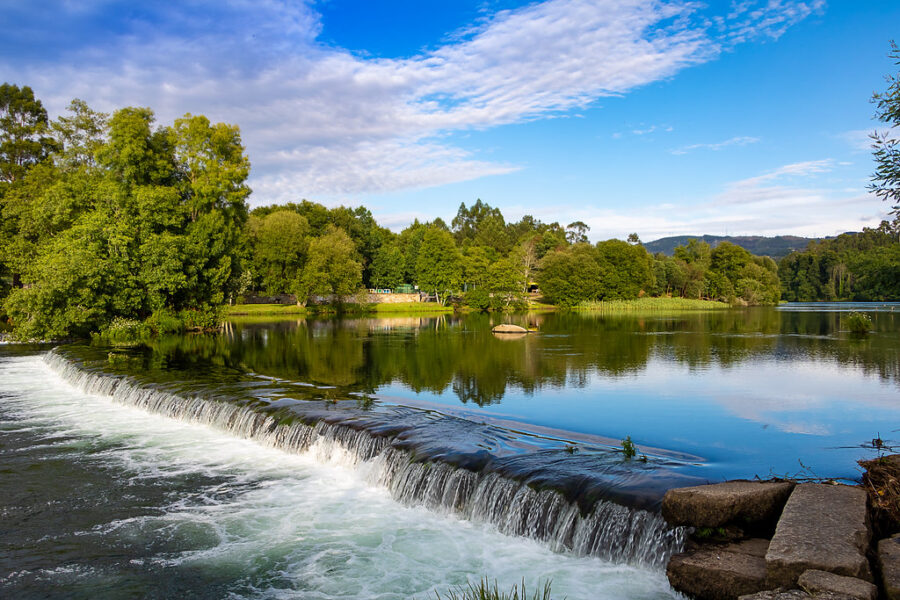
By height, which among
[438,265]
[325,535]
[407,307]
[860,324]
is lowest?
[325,535]

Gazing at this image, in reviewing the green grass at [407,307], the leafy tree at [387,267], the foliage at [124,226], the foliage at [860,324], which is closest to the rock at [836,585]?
the foliage at [124,226]

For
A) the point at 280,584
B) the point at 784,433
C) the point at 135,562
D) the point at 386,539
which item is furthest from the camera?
the point at 784,433

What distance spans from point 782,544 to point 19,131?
54.9 m

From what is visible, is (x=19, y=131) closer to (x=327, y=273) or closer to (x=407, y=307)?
(x=327, y=273)

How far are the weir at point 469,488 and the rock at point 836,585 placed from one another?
81.4 inches

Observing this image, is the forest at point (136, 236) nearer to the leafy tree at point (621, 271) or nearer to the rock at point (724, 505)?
the rock at point (724, 505)

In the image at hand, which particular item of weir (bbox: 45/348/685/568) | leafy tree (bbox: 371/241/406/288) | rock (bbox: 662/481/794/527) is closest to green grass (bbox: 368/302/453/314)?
leafy tree (bbox: 371/241/406/288)

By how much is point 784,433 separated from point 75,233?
37.0 m

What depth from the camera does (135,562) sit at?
8.04m

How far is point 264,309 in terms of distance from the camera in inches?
2756

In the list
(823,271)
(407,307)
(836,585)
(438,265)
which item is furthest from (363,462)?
(823,271)

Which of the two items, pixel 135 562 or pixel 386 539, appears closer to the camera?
pixel 135 562

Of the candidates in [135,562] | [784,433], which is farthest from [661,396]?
[135,562]

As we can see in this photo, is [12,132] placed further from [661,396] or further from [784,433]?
[784,433]
